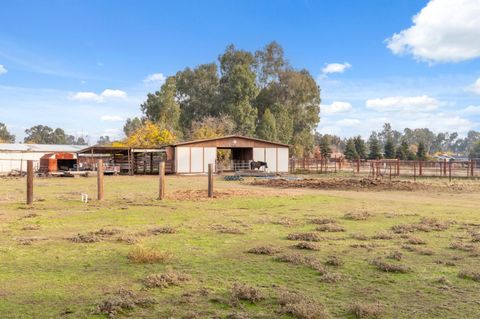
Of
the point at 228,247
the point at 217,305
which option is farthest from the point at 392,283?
the point at 228,247

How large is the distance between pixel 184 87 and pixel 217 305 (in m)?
75.0

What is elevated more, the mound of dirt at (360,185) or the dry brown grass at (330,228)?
the mound of dirt at (360,185)

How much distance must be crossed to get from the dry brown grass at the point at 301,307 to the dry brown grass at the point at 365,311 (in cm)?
31

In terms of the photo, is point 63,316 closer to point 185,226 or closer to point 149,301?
point 149,301

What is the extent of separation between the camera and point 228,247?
323 inches

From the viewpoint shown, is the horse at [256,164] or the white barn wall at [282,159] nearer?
the horse at [256,164]

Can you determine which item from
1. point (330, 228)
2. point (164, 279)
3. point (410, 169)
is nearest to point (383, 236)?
point (330, 228)

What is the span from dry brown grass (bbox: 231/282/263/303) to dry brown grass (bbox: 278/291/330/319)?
0.88 ft

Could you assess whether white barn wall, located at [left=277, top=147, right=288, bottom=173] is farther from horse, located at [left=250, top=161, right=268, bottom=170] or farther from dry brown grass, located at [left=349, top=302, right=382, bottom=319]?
dry brown grass, located at [left=349, top=302, right=382, bottom=319]

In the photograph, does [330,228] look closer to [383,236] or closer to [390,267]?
[383,236]

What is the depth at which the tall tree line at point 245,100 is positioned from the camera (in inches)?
2677

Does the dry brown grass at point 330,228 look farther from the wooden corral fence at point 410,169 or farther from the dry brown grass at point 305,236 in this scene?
the wooden corral fence at point 410,169

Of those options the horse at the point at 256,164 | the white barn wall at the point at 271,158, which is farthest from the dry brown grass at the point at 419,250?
the white barn wall at the point at 271,158

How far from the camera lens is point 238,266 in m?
6.77
